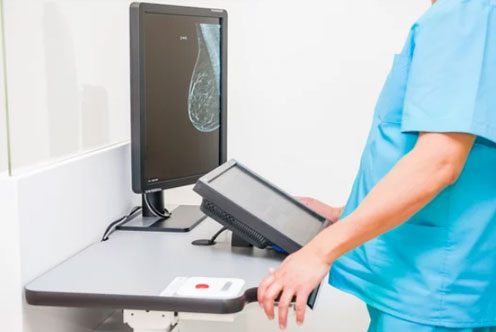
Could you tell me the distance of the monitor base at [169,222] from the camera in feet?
5.80

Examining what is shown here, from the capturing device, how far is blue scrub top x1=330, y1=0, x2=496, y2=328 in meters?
1.06

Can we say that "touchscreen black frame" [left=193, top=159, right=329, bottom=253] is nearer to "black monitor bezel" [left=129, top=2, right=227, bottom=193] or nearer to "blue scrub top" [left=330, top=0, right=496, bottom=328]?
"blue scrub top" [left=330, top=0, right=496, bottom=328]

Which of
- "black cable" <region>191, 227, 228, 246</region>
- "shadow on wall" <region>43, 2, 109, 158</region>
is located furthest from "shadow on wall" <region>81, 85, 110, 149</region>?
"black cable" <region>191, 227, 228, 246</region>

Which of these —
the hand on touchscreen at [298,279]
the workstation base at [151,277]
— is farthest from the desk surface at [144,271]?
the hand on touchscreen at [298,279]

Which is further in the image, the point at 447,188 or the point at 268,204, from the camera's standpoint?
the point at 268,204

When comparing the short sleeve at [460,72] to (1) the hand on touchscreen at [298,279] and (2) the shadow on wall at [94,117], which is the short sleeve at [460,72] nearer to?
(1) the hand on touchscreen at [298,279]

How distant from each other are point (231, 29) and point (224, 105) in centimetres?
36

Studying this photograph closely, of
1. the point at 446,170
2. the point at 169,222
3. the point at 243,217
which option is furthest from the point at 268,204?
the point at 446,170

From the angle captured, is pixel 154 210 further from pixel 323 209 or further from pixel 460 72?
pixel 460 72

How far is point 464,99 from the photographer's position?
1059mm

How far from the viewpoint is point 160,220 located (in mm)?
1863

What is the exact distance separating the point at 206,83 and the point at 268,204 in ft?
1.81

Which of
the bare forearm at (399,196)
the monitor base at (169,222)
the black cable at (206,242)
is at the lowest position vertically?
the monitor base at (169,222)

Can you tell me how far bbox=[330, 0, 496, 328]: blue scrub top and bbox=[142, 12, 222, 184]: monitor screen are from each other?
0.67 metres
